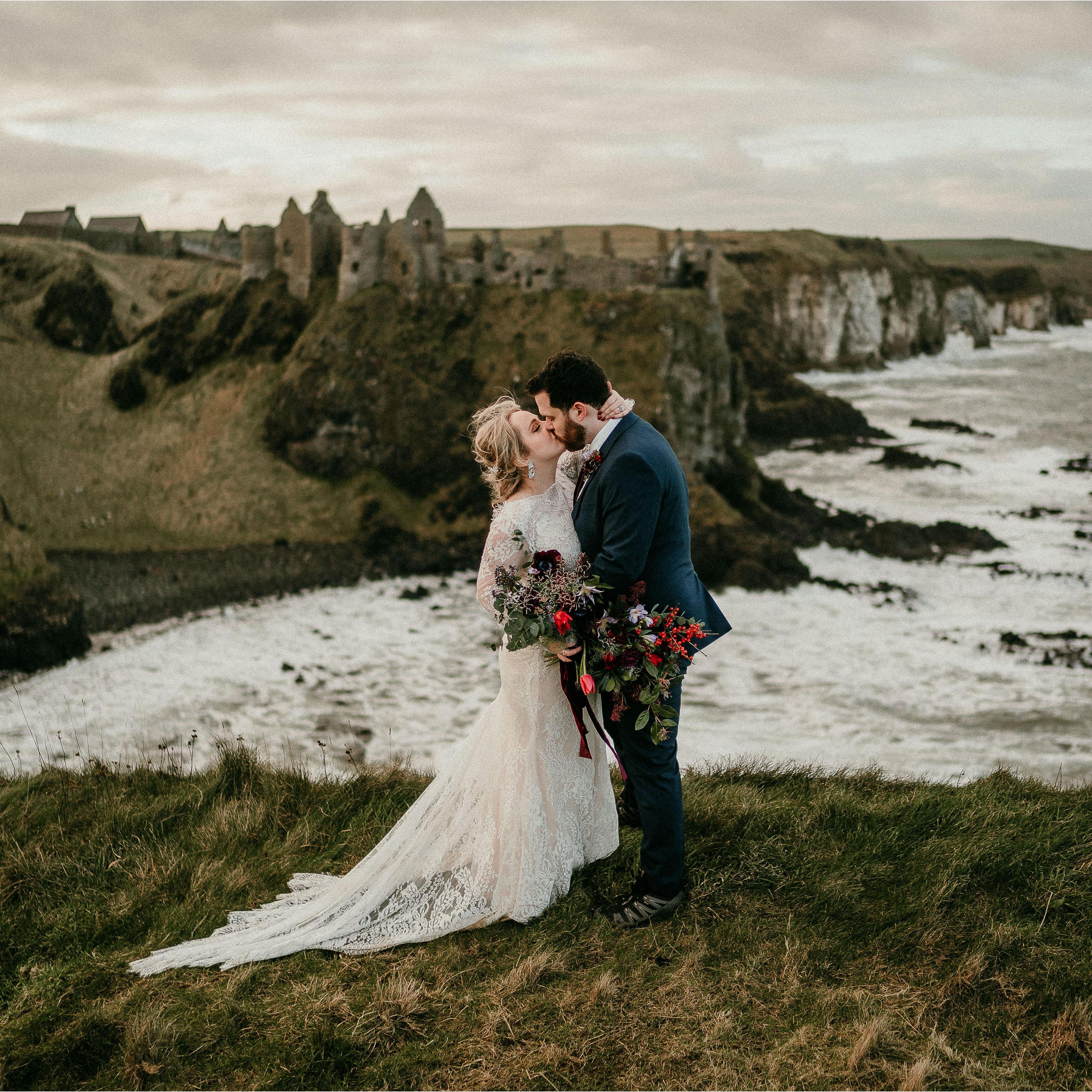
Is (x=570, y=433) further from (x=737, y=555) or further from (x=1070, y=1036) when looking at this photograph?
(x=737, y=555)

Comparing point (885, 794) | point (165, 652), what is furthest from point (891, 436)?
point (885, 794)

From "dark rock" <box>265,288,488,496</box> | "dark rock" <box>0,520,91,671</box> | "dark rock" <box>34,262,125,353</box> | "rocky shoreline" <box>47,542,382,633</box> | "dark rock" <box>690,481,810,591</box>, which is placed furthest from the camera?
"dark rock" <box>34,262,125,353</box>

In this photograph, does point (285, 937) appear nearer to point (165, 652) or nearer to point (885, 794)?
point (885, 794)

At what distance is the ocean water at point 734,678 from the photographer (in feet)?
59.5

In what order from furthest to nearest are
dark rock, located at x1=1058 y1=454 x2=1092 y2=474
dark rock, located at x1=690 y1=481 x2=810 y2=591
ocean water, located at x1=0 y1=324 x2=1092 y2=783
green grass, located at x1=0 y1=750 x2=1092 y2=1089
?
dark rock, located at x1=1058 y1=454 x2=1092 y2=474 → dark rock, located at x1=690 y1=481 x2=810 y2=591 → ocean water, located at x1=0 y1=324 x2=1092 y2=783 → green grass, located at x1=0 y1=750 x2=1092 y2=1089

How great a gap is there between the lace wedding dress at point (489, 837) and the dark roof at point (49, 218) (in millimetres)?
75531

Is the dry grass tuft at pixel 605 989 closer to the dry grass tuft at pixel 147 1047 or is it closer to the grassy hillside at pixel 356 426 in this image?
the dry grass tuft at pixel 147 1047

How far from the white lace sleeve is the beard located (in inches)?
21.2

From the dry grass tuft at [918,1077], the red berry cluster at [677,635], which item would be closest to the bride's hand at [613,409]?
the red berry cluster at [677,635]

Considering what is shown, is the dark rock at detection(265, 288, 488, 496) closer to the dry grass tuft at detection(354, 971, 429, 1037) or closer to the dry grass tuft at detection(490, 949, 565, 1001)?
the dry grass tuft at detection(490, 949, 565, 1001)

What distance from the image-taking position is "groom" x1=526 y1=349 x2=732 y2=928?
5078 mm

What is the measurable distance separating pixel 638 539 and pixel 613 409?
0.79 metres

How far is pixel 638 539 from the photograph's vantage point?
16.6 ft

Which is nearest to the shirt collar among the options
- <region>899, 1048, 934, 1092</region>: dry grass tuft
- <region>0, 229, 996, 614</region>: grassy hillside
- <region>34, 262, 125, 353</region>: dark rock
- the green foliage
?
<region>899, 1048, 934, 1092</region>: dry grass tuft
